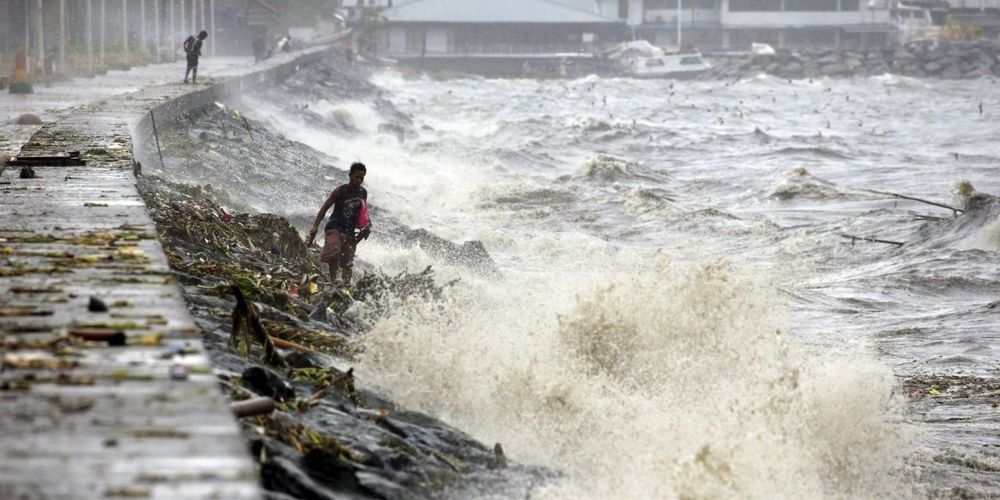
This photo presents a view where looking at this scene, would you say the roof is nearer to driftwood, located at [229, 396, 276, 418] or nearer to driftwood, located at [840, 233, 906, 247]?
driftwood, located at [840, 233, 906, 247]

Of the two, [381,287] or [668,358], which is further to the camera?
[381,287]

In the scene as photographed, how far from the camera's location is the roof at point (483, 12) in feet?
257

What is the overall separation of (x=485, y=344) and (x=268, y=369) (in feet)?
6.11

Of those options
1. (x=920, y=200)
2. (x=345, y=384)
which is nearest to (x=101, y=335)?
(x=345, y=384)

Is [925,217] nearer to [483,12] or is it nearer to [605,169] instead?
[605,169]

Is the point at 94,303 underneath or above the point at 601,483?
above

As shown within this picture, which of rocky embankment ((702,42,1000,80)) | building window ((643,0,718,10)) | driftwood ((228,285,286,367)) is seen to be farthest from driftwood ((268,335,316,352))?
building window ((643,0,718,10))

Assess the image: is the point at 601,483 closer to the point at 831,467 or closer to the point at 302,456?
the point at 302,456

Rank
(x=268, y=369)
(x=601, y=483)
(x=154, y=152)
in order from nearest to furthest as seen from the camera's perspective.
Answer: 1. (x=601, y=483)
2. (x=268, y=369)
3. (x=154, y=152)

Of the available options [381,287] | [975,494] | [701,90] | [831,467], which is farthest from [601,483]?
[701,90]

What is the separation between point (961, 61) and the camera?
77.4 metres

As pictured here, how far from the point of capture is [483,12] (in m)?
78.3

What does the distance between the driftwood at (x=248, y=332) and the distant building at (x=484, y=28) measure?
72457mm

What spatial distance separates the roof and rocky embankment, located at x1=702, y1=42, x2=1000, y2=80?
31.1 ft
